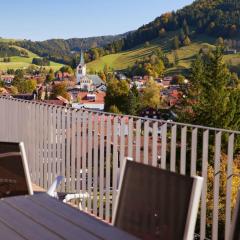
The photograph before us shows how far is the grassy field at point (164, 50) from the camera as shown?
106125 millimetres

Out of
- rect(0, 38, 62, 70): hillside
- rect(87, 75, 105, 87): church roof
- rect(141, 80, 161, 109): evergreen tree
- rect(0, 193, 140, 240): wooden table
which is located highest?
rect(0, 38, 62, 70): hillside

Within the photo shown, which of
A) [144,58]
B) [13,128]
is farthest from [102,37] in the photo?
[13,128]

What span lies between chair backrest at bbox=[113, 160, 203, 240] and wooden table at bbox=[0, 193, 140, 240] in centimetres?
27

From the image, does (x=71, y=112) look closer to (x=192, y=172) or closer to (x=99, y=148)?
(x=99, y=148)

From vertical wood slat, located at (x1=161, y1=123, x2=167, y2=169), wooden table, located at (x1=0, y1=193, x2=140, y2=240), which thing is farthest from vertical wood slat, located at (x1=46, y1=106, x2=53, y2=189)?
wooden table, located at (x1=0, y1=193, x2=140, y2=240)

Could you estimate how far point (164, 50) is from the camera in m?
117

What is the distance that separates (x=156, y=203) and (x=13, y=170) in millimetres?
1074

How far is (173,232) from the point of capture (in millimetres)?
2141

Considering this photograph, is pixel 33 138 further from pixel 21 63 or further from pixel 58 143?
pixel 21 63

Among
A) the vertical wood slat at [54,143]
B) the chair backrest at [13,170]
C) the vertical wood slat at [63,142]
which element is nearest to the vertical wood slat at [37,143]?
the vertical wood slat at [54,143]

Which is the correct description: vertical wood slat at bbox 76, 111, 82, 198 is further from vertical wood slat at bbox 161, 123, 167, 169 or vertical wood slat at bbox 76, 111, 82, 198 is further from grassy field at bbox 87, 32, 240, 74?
grassy field at bbox 87, 32, 240, 74

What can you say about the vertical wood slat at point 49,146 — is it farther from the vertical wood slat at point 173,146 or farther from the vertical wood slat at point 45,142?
the vertical wood slat at point 173,146

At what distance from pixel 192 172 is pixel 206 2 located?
12019 centimetres

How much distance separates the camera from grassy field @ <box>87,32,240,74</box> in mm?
106125
